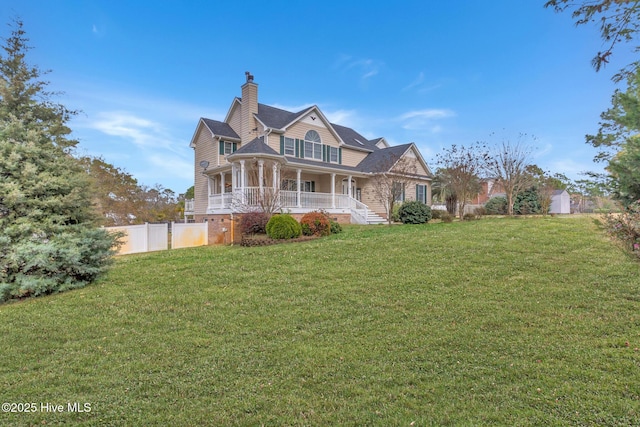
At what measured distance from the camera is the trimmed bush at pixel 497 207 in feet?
82.3

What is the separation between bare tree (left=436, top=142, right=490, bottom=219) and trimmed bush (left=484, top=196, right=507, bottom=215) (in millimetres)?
7624

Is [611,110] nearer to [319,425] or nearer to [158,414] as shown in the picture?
[319,425]

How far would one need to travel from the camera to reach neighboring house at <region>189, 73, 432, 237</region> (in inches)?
640

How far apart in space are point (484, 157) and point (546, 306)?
53.1ft

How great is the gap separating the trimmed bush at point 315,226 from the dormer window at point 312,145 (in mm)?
8604

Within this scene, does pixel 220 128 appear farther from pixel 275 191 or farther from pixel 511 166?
pixel 511 166

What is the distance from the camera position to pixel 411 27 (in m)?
14.4

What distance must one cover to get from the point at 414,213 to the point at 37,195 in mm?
15686

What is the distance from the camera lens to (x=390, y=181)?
17.9 m

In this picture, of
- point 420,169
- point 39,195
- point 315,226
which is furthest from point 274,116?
point 39,195

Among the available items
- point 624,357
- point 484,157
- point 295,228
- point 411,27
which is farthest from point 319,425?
point 484,157

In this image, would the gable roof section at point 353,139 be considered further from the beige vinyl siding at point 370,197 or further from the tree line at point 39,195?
the tree line at point 39,195

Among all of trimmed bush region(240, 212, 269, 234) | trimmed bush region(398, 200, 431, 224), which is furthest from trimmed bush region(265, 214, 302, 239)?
trimmed bush region(398, 200, 431, 224)

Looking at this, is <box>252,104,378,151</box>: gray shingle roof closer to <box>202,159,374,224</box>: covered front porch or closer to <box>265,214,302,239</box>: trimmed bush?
<box>202,159,374,224</box>: covered front porch
